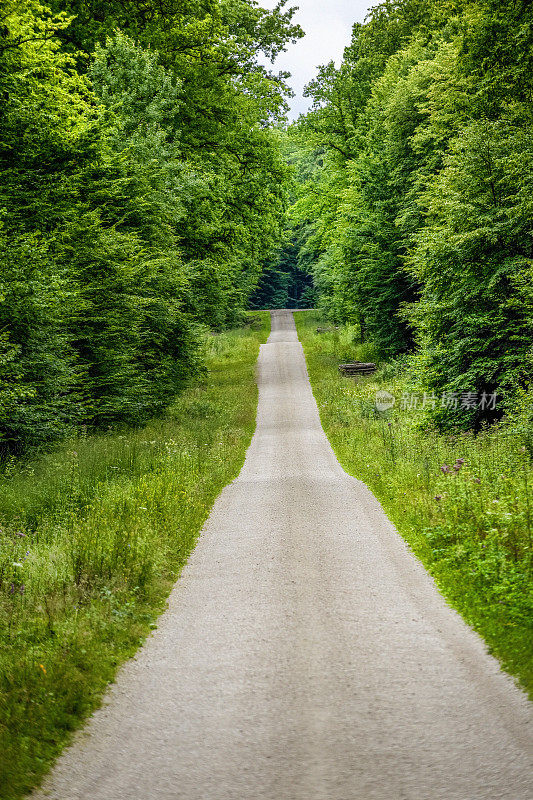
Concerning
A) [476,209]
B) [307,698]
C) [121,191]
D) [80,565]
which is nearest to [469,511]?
[307,698]

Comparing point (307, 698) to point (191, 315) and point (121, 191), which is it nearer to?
point (121, 191)

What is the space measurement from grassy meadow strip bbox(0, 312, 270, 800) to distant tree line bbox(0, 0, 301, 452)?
2234 millimetres

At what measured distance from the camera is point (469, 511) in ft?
30.0

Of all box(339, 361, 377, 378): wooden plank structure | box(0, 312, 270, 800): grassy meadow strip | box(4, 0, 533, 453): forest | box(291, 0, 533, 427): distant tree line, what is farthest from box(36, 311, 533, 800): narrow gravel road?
box(339, 361, 377, 378): wooden plank structure

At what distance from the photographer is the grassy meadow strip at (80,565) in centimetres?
479

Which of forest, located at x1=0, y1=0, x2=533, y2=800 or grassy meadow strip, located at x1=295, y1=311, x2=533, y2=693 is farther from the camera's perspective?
forest, located at x1=0, y1=0, x2=533, y2=800

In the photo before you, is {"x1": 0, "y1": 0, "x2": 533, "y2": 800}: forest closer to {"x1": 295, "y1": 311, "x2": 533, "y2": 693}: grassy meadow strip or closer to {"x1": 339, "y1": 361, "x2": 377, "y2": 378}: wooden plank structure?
{"x1": 295, "y1": 311, "x2": 533, "y2": 693}: grassy meadow strip

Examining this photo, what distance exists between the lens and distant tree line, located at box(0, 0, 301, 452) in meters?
14.1

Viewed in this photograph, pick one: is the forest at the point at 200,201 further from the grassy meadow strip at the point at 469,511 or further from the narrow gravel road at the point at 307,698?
the narrow gravel road at the point at 307,698

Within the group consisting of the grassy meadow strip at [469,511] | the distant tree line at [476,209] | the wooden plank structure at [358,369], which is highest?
the distant tree line at [476,209]

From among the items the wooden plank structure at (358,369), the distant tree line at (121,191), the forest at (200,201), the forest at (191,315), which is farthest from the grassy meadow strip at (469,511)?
the wooden plank structure at (358,369)

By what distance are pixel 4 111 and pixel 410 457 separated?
1281cm

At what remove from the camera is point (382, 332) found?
32625 millimetres

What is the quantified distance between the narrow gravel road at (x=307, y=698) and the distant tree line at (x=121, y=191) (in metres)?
7.51
